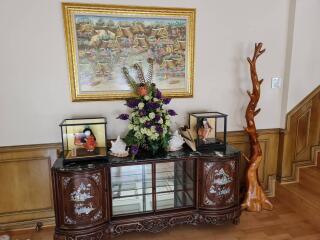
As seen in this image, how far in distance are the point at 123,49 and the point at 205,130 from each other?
1.08 meters

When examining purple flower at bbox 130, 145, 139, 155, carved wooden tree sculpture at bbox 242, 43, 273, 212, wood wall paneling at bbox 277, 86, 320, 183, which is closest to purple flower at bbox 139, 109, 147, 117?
purple flower at bbox 130, 145, 139, 155

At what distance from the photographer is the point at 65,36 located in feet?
7.25

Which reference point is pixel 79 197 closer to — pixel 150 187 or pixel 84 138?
pixel 84 138

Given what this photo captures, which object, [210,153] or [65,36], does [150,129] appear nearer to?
[210,153]

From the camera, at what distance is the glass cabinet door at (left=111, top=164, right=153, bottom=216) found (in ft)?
7.17

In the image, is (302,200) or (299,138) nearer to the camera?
(302,200)

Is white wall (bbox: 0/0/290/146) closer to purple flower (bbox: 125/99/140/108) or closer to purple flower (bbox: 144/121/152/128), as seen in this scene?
purple flower (bbox: 125/99/140/108)

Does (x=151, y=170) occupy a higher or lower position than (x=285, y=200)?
higher

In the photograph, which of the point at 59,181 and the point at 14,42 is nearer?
the point at 59,181

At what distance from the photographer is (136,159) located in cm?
210

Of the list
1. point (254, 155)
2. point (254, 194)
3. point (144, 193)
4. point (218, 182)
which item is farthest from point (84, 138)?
point (254, 194)

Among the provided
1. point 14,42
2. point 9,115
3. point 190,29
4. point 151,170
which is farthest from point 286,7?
point 9,115

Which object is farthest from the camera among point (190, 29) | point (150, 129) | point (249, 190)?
point (249, 190)

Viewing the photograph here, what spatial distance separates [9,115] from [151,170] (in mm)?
1348
